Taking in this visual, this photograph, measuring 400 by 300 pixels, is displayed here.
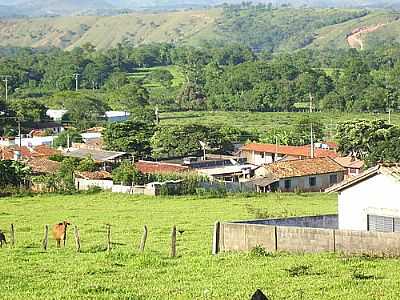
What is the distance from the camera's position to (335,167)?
51.0 m

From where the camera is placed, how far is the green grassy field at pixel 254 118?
90.8 m

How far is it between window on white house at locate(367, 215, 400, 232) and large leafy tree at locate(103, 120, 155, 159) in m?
41.2

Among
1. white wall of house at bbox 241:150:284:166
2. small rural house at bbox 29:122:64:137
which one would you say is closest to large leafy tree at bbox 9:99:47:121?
small rural house at bbox 29:122:64:137

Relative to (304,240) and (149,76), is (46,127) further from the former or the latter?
(304,240)

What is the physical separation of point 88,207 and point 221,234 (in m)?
17.8

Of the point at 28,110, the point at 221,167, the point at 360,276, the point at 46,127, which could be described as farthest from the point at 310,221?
the point at 28,110

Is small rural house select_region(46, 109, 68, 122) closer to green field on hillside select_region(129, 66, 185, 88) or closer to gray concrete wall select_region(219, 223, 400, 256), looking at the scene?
green field on hillside select_region(129, 66, 185, 88)

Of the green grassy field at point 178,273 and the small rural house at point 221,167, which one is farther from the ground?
the green grassy field at point 178,273

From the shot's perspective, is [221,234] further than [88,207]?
No

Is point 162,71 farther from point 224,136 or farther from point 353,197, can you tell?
point 353,197

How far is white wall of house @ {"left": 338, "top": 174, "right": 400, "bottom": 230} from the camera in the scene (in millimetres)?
19938

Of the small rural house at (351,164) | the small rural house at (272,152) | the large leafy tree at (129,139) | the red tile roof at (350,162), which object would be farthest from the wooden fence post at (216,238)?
the large leafy tree at (129,139)

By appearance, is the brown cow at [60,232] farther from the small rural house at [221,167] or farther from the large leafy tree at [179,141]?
the large leafy tree at [179,141]

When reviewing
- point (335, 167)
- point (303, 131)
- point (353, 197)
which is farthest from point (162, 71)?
point (353, 197)
